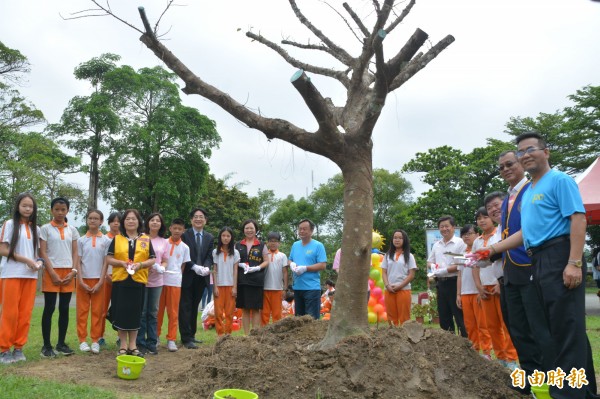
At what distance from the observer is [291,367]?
4.21 metres

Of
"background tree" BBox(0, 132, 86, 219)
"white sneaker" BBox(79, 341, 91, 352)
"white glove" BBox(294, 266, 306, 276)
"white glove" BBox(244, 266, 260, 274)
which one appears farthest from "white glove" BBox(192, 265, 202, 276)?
"background tree" BBox(0, 132, 86, 219)

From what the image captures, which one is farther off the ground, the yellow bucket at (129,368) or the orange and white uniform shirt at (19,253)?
the orange and white uniform shirt at (19,253)

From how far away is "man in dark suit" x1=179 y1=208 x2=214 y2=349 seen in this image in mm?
7312

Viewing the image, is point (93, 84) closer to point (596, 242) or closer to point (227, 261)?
point (227, 261)

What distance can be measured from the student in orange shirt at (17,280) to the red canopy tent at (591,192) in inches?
453

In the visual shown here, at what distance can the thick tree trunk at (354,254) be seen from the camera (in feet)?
15.2

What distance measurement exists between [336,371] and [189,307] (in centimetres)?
386

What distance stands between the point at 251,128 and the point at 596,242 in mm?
36469

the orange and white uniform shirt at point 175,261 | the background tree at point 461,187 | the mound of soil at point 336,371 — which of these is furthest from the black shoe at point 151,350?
the background tree at point 461,187

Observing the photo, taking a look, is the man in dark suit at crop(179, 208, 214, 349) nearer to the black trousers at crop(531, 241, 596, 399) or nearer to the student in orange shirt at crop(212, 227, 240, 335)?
the student in orange shirt at crop(212, 227, 240, 335)

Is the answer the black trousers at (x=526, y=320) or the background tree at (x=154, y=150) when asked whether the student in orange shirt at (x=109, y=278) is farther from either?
the background tree at (x=154, y=150)

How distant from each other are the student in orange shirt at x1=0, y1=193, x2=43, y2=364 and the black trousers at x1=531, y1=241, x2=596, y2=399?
17.9 feet

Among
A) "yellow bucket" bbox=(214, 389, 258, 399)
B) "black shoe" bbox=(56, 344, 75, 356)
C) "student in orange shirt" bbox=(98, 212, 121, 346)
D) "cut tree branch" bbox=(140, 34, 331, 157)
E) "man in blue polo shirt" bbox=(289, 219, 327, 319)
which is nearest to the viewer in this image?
"yellow bucket" bbox=(214, 389, 258, 399)

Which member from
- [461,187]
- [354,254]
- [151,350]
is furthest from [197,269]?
[461,187]
